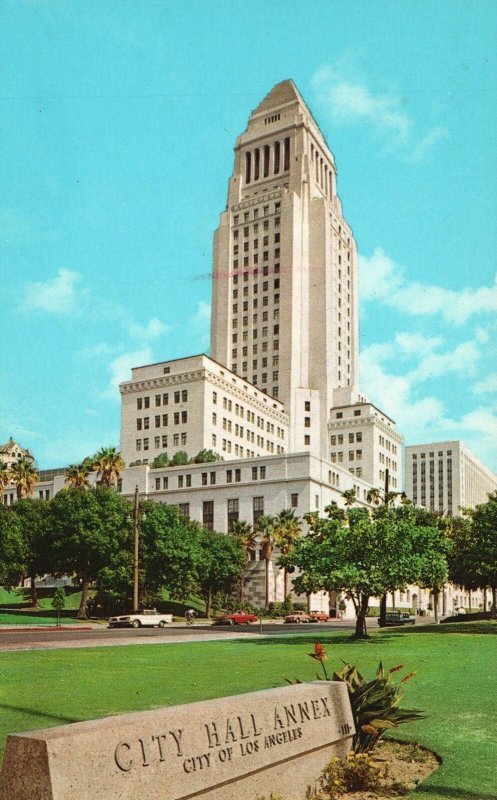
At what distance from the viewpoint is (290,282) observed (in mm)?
135750

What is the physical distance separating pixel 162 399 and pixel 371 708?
347 ft

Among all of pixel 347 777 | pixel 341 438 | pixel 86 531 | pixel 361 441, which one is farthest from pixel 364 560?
pixel 341 438

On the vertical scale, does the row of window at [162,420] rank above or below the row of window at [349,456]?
above

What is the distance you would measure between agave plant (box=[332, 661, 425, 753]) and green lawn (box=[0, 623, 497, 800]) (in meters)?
0.68

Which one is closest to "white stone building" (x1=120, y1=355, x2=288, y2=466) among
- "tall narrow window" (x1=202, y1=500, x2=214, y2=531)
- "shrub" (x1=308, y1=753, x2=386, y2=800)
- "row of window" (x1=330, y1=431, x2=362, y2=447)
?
Result: "tall narrow window" (x1=202, y1=500, x2=214, y2=531)

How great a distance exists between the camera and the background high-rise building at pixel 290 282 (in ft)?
444

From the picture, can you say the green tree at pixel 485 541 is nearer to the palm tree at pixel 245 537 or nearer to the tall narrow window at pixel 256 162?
the palm tree at pixel 245 537

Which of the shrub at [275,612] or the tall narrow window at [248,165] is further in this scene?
the tall narrow window at [248,165]

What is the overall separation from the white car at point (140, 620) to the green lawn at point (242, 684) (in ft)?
72.4

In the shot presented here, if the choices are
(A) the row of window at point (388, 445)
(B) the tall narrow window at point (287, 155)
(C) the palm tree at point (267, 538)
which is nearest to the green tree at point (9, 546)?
(C) the palm tree at point (267, 538)

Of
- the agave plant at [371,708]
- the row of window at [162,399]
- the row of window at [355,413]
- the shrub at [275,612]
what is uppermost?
the row of window at [355,413]

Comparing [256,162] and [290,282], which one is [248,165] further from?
[290,282]

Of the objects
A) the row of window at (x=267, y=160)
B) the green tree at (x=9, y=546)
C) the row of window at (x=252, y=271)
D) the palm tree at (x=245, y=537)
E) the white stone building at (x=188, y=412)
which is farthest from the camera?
the row of window at (x=267, y=160)

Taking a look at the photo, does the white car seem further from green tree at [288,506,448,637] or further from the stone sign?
the stone sign
